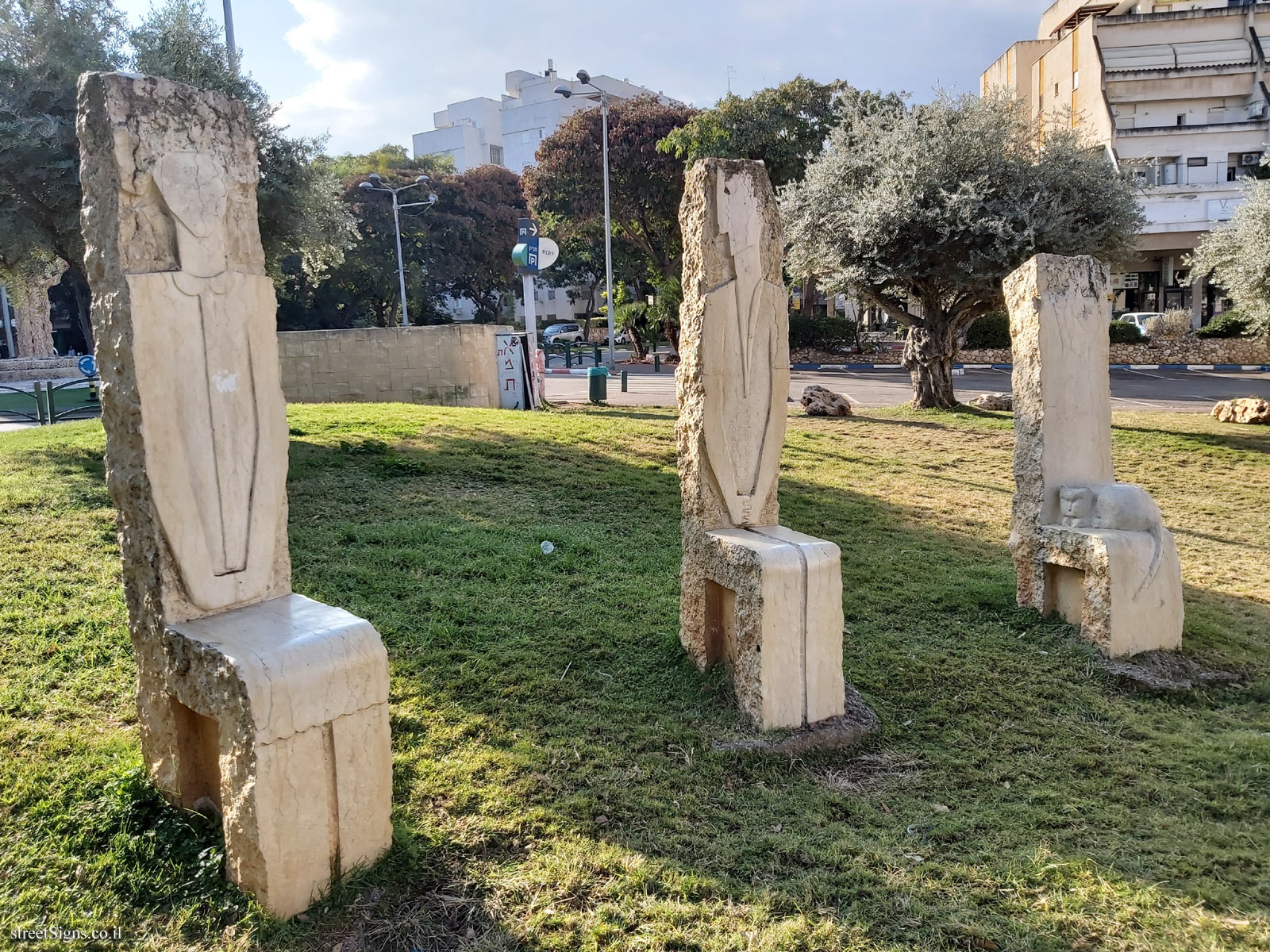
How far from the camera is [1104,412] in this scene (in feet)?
18.3

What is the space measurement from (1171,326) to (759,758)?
25903 millimetres

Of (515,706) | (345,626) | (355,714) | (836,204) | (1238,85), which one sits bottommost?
(515,706)

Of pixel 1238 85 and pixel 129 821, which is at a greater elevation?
pixel 1238 85

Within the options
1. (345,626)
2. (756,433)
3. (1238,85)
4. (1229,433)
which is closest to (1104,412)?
(756,433)

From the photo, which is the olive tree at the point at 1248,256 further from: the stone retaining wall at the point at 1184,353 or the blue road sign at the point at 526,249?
the blue road sign at the point at 526,249

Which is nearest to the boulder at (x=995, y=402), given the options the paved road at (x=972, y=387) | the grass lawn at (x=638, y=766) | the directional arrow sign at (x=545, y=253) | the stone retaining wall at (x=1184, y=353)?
the paved road at (x=972, y=387)

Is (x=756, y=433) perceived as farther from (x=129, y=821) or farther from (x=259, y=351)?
(x=129, y=821)

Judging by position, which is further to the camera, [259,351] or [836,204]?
[836,204]

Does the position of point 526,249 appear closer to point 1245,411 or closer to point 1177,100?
point 1245,411

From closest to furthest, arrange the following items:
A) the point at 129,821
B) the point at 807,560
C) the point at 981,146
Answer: the point at 129,821, the point at 807,560, the point at 981,146

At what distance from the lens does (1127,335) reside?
24.2m

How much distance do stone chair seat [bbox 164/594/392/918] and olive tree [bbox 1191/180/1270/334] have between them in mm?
14721

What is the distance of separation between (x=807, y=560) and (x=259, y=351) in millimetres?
2385

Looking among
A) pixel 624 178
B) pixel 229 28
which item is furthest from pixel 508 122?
pixel 229 28
